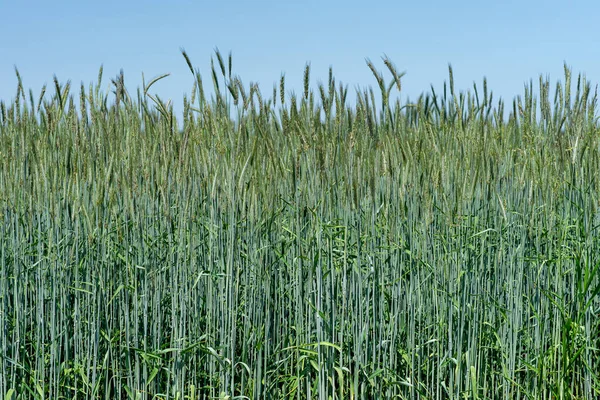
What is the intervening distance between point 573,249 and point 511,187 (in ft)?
1.25

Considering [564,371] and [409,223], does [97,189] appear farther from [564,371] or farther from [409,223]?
[564,371]

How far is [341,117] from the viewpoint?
231cm

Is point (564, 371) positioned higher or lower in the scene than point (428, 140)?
lower

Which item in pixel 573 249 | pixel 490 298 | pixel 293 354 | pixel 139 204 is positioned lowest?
pixel 293 354

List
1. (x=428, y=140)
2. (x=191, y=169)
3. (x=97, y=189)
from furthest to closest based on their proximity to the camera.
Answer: (x=428, y=140) < (x=191, y=169) < (x=97, y=189)

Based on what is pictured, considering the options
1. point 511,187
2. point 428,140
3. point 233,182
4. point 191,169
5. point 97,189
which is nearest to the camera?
point 233,182

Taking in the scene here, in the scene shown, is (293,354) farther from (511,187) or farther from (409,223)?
(511,187)

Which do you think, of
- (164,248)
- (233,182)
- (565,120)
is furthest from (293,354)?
(565,120)

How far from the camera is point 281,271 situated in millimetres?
2457

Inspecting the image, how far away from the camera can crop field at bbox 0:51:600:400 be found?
2219 millimetres

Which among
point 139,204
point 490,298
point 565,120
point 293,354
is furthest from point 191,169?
point 565,120

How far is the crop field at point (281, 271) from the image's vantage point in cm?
222

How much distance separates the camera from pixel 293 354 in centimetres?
256

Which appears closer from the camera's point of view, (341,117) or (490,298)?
(341,117)
